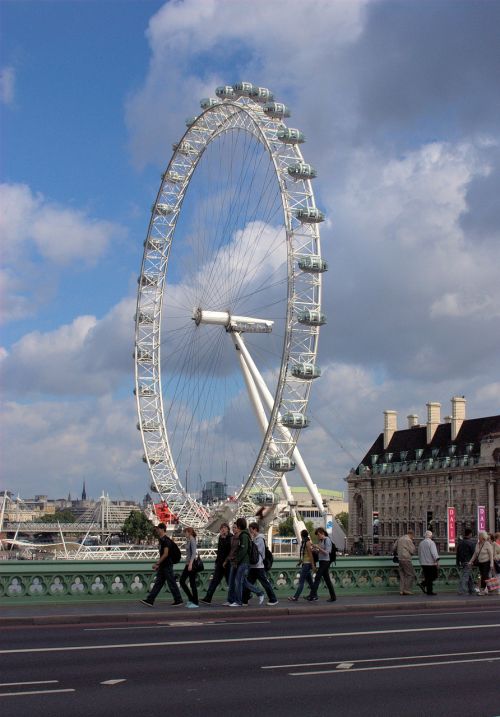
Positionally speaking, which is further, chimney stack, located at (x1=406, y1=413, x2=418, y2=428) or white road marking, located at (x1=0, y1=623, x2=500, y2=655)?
chimney stack, located at (x1=406, y1=413, x2=418, y2=428)

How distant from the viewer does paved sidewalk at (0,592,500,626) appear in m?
25.3

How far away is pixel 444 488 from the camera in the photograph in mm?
174875

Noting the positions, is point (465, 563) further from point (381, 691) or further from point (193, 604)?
point (381, 691)

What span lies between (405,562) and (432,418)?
153369 mm

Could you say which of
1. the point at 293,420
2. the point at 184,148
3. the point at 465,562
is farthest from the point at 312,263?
the point at 465,562

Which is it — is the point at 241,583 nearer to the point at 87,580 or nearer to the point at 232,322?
the point at 87,580

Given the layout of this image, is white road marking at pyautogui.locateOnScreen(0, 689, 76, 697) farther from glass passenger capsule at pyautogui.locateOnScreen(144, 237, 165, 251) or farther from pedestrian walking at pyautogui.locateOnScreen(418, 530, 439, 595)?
glass passenger capsule at pyautogui.locateOnScreen(144, 237, 165, 251)

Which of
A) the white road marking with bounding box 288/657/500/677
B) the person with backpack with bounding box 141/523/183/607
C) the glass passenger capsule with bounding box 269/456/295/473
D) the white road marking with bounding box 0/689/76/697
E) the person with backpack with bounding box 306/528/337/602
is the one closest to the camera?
the white road marking with bounding box 0/689/76/697

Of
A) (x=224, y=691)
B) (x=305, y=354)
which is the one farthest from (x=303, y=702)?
(x=305, y=354)

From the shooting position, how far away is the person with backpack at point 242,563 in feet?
93.3

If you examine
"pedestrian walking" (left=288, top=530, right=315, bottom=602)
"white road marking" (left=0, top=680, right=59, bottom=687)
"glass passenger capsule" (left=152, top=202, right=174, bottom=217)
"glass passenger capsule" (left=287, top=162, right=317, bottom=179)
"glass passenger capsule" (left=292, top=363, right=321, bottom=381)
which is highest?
"glass passenger capsule" (left=152, top=202, right=174, bottom=217)

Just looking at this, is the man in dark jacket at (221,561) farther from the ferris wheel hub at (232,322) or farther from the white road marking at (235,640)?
the ferris wheel hub at (232,322)

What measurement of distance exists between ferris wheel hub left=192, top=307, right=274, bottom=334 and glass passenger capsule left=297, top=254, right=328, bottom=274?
32.2 feet

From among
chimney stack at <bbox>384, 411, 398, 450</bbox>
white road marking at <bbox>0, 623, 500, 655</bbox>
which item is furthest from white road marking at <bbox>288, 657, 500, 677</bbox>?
chimney stack at <bbox>384, 411, 398, 450</bbox>
